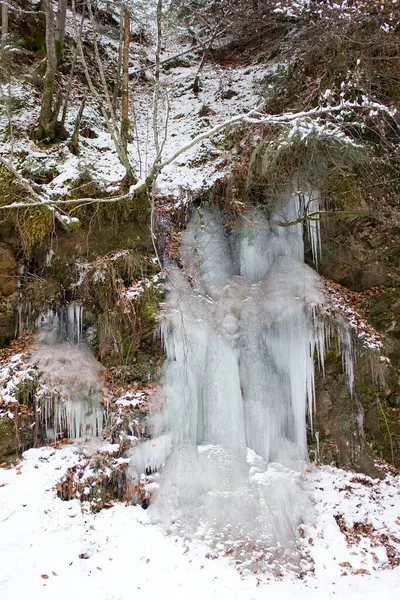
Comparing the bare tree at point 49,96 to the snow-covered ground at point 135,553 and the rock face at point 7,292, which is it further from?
the snow-covered ground at point 135,553

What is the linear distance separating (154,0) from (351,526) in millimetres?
13645

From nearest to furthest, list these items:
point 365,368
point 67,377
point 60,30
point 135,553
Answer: point 135,553 → point 67,377 → point 365,368 → point 60,30

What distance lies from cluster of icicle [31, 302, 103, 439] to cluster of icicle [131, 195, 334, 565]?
0.89 metres

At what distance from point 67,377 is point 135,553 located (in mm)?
2473

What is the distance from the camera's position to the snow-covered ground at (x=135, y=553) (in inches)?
144

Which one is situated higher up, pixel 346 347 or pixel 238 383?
pixel 346 347

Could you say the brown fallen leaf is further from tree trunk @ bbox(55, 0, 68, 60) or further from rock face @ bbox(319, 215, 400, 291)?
tree trunk @ bbox(55, 0, 68, 60)

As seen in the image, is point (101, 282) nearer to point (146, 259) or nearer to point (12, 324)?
point (146, 259)

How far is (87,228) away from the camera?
6578 mm

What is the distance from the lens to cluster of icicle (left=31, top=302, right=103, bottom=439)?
17.5ft

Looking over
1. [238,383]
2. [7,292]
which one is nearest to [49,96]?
[7,292]

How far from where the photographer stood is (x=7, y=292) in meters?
6.20

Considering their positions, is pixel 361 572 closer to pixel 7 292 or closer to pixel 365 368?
pixel 365 368

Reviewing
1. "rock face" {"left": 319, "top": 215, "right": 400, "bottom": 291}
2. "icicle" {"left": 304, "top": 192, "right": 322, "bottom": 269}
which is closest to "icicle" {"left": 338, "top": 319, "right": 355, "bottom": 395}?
"rock face" {"left": 319, "top": 215, "right": 400, "bottom": 291}
